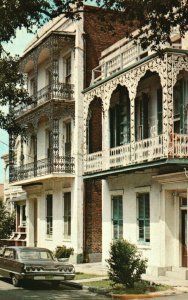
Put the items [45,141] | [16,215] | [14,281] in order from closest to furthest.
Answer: [14,281] → [45,141] → [16,215]

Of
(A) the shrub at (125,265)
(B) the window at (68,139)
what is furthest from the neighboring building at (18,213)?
(A) the shrub at (125,265)

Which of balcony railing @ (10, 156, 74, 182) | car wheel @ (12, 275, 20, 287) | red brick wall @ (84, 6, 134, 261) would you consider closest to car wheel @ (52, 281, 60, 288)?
car wheel @ (12, 275, 20, 287)

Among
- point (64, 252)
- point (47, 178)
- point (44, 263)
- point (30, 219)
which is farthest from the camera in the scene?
point (30, 219)

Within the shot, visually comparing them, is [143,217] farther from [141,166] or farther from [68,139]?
[68,139]

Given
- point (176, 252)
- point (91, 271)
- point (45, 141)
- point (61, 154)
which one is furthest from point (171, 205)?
point (45, 141)

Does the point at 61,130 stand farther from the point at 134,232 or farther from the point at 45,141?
the point at 134,232

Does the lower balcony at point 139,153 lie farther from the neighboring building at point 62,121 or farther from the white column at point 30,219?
the white column at point 30,219

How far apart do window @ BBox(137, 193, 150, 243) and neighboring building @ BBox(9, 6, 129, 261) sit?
560 cm

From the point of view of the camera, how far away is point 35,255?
20.3m

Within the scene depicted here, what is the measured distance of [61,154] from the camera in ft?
102

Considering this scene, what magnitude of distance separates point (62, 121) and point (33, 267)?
13.3 meters

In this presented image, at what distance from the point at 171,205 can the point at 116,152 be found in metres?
4.06

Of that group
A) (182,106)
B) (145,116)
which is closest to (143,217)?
(145,116)

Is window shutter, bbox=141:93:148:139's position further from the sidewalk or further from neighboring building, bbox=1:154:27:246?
neighboring building, bbox=1:154:27:246
